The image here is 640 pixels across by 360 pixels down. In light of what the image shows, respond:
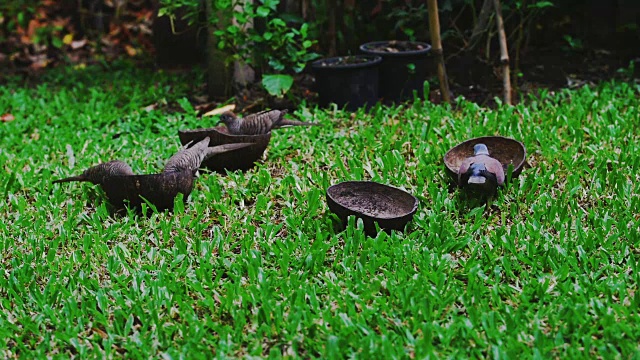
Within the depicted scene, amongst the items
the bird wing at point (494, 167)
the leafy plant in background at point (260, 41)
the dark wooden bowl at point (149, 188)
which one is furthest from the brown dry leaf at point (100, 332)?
the leafy plant in background at point (260, 41)

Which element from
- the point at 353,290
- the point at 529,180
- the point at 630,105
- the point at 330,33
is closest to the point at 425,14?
the point at 330,33

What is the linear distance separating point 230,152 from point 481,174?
4.53ft

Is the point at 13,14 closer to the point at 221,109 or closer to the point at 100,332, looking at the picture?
the point at 221,109

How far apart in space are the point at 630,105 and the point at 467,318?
2.82 m

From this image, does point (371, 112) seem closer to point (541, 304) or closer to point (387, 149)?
point (387, 149)

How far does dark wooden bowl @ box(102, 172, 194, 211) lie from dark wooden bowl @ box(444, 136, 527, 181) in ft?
4.32

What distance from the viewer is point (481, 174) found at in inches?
139

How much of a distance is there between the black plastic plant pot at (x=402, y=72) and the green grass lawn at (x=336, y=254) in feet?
1.79

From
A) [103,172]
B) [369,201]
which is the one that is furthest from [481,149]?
[103,172]

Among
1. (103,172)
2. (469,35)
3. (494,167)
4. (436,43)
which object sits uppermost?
→ (436,43)

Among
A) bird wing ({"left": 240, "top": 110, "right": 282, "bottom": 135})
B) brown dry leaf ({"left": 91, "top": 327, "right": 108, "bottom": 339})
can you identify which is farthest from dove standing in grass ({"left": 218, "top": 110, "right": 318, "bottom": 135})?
brown dry leaf ({"left": 91, "top": 327, "right": 108, "bottom": 339})

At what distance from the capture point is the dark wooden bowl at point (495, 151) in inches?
157

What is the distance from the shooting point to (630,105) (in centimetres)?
499

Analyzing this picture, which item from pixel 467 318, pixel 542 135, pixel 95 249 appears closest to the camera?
pixel 467 318
